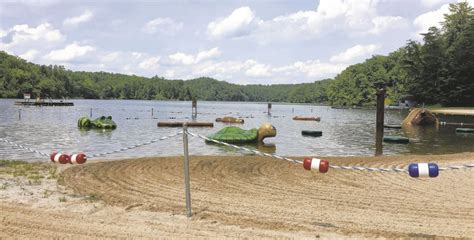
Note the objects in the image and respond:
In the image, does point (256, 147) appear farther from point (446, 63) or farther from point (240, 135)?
point (446, 63)

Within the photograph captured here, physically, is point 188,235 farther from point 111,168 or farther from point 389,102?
point 389,102

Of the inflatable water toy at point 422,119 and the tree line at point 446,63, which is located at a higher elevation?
the tree line at point 446,63

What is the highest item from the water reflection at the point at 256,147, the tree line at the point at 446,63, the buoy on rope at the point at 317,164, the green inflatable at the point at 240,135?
the tree line at the point at 446,63

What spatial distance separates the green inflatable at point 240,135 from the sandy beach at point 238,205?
1510 centimetres

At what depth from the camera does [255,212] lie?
340 inches

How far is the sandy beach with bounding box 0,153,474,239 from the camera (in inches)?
289

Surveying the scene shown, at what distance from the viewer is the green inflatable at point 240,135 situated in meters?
29.7

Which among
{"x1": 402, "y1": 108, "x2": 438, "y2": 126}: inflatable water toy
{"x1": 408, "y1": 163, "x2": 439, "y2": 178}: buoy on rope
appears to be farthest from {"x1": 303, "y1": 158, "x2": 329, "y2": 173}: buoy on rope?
{"x1": 402, "y1": 108, "x2": 438, "y2": 126}: inflatable water toy

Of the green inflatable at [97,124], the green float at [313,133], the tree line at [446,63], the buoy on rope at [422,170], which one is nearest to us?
the buoy on rope at [422,170]

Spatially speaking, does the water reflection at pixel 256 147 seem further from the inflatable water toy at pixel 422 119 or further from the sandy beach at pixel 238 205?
the inflatable water toy at pixel 422 119

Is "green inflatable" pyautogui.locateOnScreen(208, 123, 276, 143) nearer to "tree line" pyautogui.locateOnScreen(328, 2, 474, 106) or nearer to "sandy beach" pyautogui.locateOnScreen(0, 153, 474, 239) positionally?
"sandy beach" pyautogui.locateOnScreen(0, 153, 474, 239)

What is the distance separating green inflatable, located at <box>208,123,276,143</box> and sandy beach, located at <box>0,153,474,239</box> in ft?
49.5

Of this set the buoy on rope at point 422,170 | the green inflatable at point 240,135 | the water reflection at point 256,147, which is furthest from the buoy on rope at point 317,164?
the green inflatable at point 240,135

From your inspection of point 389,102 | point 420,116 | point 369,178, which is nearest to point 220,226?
point 369,178
